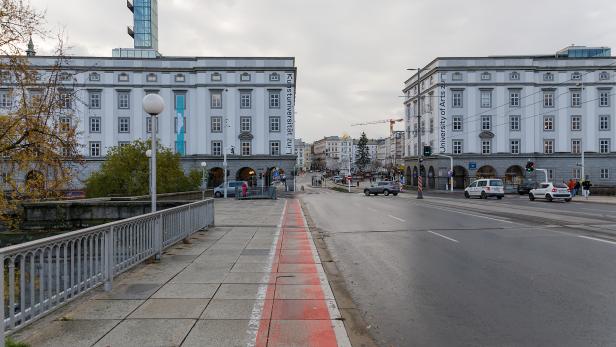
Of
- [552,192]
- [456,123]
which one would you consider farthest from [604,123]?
[552,192]

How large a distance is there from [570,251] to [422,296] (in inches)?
227

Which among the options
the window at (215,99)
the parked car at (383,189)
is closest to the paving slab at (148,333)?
the parked car at (383,189)

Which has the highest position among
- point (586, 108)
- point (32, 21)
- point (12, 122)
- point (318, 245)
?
point (586, 108)

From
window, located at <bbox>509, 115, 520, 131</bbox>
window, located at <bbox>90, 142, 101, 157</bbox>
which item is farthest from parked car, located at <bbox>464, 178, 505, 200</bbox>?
window, located at <bbox>90, 142, 101, 157</bbox>

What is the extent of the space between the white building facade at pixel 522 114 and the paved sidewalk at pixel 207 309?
57729 millimetres

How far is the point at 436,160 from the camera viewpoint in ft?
208

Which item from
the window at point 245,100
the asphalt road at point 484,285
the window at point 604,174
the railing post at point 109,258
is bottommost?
the asphalt road at point 484,285

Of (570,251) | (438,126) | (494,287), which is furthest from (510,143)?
(494,287)

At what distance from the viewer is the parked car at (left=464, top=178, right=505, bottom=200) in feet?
130

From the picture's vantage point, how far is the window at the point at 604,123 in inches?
2463

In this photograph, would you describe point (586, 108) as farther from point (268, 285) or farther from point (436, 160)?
point (268, 285)

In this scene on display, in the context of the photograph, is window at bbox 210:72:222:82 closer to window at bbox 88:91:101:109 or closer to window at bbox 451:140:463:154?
window at bbox 88:91:101:109

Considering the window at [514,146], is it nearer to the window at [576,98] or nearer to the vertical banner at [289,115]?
Result: the window at [576,98]

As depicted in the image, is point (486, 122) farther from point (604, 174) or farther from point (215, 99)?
point (215, 99)
